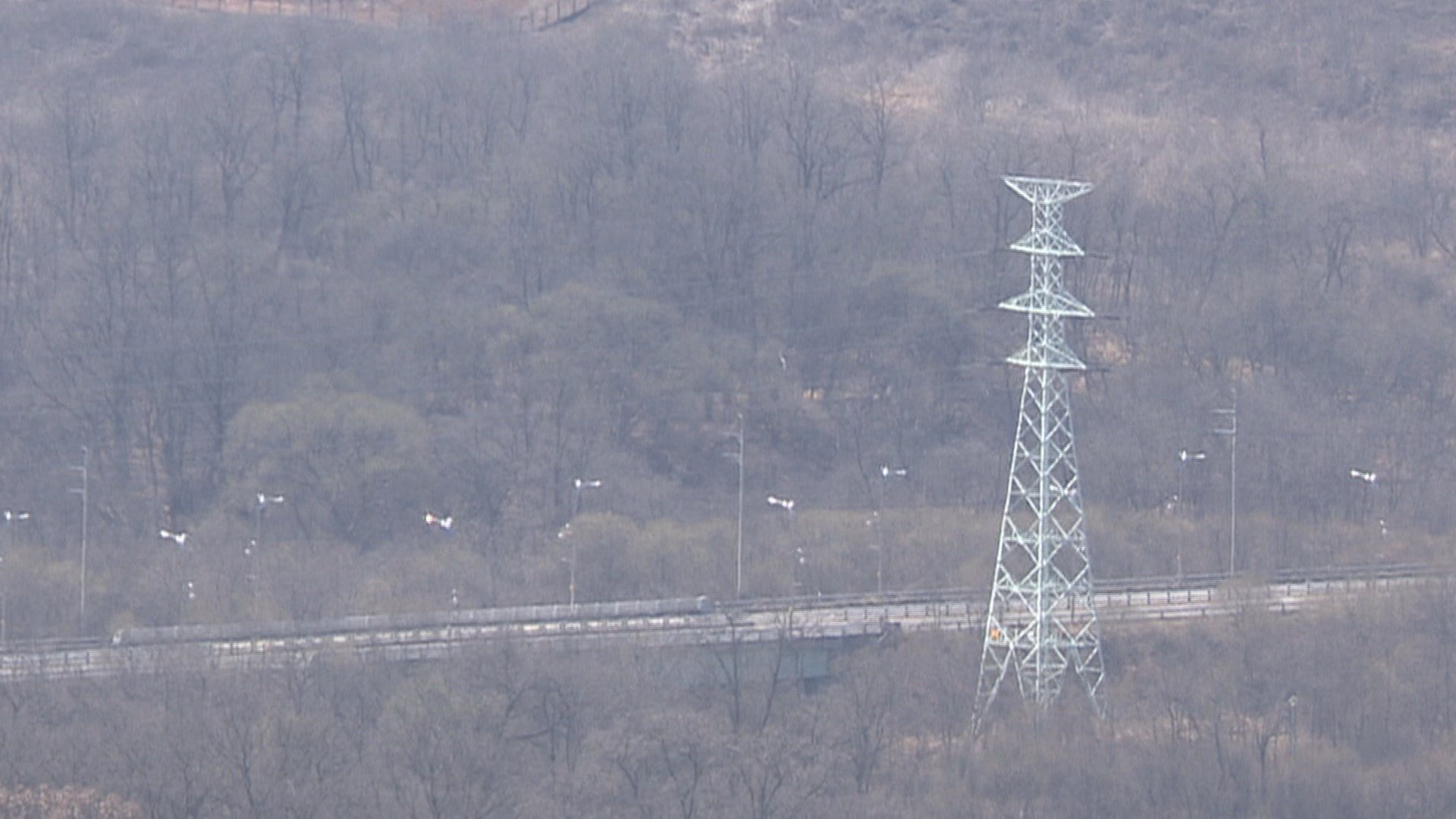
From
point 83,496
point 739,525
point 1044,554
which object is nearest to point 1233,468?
point 739,525

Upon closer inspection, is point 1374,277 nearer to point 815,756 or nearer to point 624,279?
point 624,279

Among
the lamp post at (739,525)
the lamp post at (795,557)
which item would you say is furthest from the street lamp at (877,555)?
the lamp post at (739,525)

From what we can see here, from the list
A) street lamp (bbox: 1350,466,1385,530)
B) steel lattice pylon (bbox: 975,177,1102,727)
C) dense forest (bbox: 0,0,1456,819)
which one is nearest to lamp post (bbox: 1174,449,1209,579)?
dense forest (bbox: 0,0,1456,819)

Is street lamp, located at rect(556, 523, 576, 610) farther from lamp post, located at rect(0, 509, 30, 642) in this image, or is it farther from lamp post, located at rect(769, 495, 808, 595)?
lamp post, located at rect(0, 509, 30, 642)

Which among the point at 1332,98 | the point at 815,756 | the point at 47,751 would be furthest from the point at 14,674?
the point at 1332,98

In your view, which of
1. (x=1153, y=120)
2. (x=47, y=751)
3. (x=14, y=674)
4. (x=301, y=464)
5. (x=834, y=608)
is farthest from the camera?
(x=1153, y=120)
